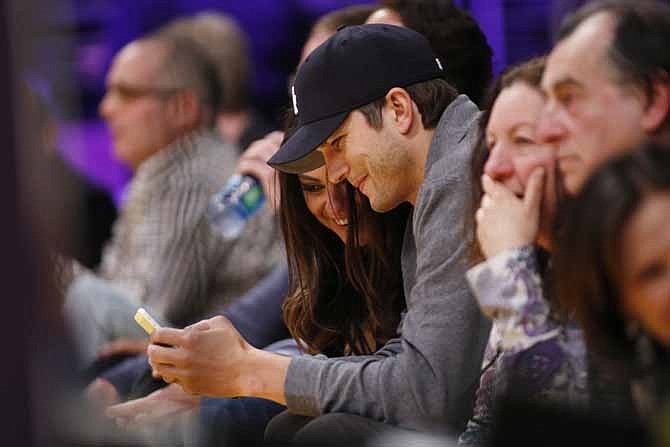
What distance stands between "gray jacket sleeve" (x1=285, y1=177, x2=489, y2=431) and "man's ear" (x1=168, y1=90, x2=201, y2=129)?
235 cm

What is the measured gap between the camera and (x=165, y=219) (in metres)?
4.17

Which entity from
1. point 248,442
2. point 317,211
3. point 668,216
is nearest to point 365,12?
point 317,211

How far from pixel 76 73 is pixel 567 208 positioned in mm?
3555

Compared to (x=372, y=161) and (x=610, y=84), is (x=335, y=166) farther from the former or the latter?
(x=610, y=84)

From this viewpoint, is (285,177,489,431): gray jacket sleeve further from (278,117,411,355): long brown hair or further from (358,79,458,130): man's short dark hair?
(278,117,411,355): long brown hair

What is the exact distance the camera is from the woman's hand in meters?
1.97

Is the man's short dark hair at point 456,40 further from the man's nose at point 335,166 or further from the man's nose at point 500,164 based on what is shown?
the man's nose at point 500,164

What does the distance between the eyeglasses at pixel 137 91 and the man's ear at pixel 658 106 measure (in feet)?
9.77

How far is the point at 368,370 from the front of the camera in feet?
7.47

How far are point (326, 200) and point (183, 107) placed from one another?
2.06 metres

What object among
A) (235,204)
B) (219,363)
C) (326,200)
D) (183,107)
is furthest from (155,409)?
(183,107)

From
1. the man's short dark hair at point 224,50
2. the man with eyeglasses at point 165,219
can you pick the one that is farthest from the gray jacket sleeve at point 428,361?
the man's short dark hair at point 224,50

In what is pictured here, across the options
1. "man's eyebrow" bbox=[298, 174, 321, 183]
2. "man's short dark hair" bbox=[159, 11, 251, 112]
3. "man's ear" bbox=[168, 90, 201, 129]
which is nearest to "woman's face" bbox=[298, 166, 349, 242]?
"man's eyebrow" bbox=[298, 174, 321, 183]

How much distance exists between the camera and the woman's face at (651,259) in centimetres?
161
